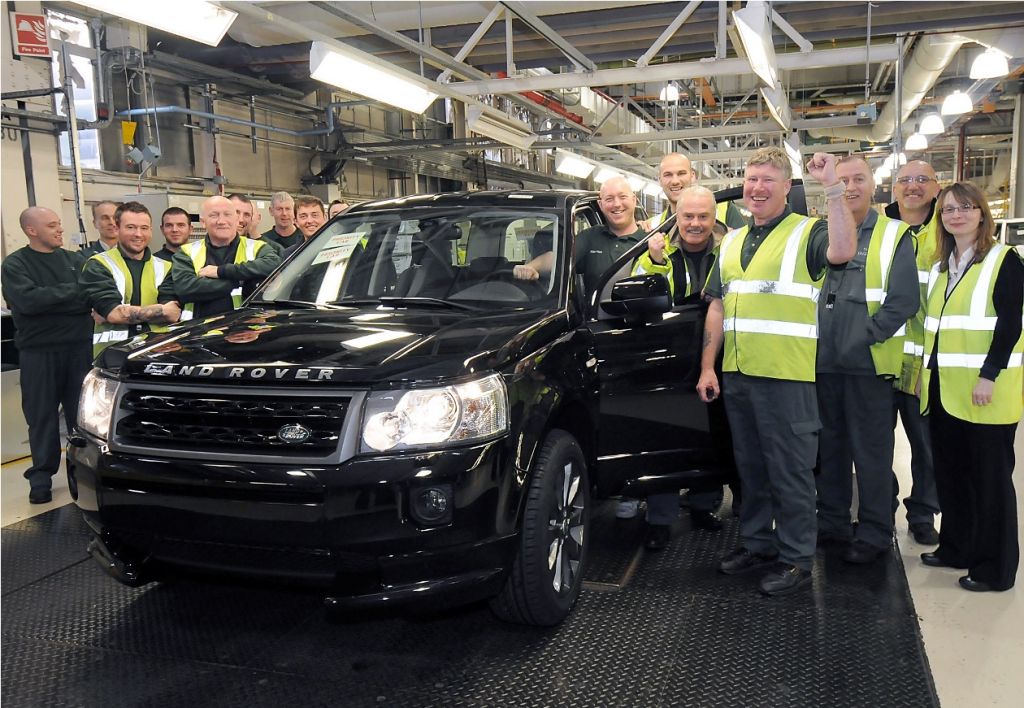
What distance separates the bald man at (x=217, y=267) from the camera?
15.3ft

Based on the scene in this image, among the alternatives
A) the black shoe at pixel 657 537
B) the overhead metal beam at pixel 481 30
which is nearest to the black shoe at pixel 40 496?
the black shoe at pixel 657 537

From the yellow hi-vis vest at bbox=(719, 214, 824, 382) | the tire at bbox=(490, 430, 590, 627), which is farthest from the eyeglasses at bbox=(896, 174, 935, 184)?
the tire at bbox=(490, 430, 590, 627)

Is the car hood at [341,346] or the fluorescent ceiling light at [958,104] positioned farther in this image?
the fluorescent ceiling light at [958,104]

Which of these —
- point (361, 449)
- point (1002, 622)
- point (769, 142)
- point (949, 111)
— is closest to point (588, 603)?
point (361, 449)

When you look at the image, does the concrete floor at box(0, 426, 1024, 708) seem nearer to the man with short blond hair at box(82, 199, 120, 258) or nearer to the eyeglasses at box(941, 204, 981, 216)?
the eyeglasses at box(941, 204, 981, 216)

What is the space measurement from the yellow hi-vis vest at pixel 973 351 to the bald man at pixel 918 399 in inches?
14.1

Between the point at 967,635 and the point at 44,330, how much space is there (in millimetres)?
4966

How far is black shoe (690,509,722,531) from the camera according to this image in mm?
4102

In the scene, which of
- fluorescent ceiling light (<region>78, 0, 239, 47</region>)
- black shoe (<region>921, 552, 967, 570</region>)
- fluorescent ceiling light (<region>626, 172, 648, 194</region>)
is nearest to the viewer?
black shoe (<region>921, 552, 967, 570</region>)

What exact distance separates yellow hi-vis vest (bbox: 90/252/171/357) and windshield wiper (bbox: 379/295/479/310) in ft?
6.97

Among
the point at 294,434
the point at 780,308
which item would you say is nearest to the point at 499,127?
the point at 780,308

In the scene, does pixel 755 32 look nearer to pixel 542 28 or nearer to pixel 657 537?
pixel 542 28

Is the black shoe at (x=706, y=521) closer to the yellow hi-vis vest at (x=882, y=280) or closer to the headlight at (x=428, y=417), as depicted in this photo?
the yellow hi-vis vest at (x=882, y=280)

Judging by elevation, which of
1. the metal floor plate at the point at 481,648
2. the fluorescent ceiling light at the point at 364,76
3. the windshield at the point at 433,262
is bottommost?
the metal floor plate at the point at 481,648
